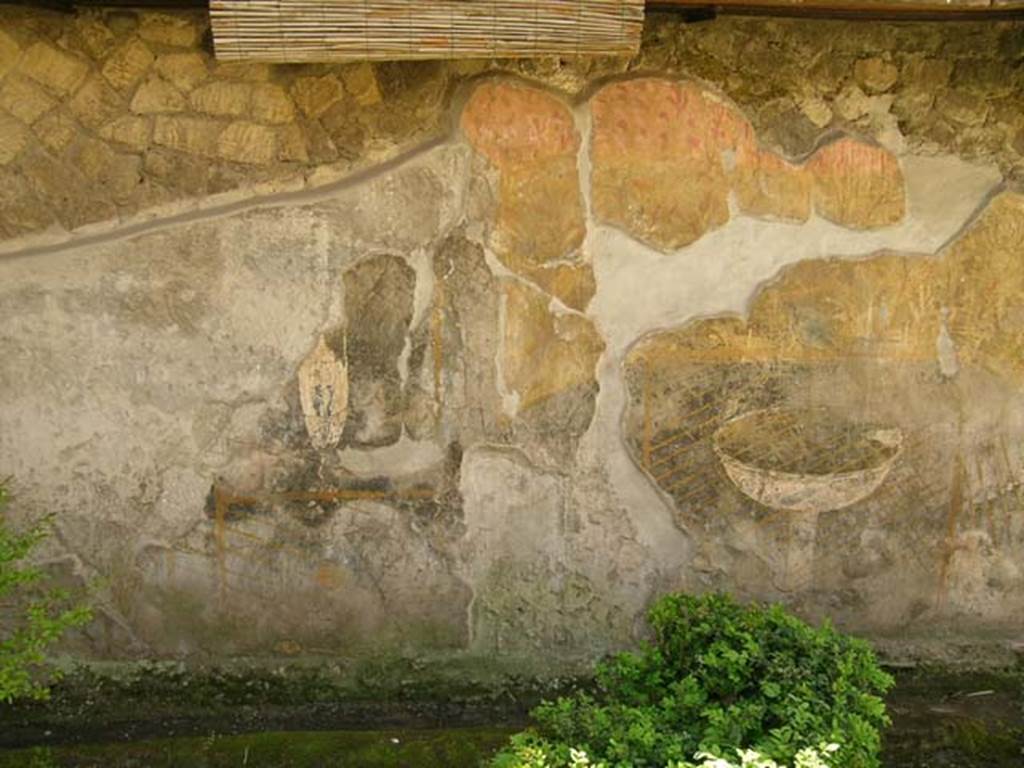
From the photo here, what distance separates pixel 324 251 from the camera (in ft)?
9.34

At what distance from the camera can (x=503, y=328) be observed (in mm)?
2914

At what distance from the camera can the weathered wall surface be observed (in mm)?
2797

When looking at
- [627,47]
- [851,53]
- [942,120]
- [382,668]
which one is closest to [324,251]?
[627,47]

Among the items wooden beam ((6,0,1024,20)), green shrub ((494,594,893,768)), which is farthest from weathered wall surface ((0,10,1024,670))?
green shrub ((494,594,893,768))

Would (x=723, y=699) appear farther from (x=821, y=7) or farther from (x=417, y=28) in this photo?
(x=821, y=7)

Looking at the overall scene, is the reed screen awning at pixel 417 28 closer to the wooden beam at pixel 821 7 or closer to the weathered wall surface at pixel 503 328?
the wooden beam at pixel 821 7

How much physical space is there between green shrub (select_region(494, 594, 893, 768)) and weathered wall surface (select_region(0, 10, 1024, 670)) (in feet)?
2.41

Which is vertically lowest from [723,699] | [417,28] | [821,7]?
[723,699]

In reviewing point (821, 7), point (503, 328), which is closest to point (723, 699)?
point (503, 328)

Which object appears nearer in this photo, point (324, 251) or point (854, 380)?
point (324, 251)

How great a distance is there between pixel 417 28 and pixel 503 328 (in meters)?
0.93

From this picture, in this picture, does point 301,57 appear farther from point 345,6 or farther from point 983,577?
point 983,577

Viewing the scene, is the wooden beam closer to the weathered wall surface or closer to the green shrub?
the weathered wall surface

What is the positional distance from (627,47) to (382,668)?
6.55 feet
